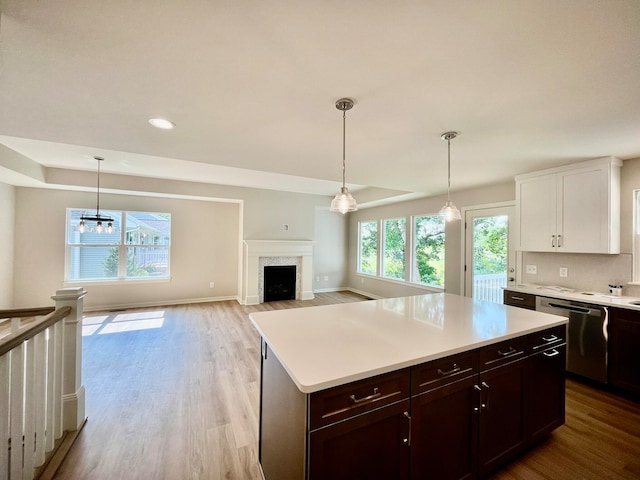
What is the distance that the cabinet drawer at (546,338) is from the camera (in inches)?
70.1

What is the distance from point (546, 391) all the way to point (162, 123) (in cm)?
356

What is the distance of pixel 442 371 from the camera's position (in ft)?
4.52

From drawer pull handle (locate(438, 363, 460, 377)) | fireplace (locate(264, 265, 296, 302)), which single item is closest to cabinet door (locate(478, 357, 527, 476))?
drawer pull handle (locate(438, 363, 460, 377))

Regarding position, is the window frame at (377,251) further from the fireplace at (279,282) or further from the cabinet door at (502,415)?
the cabinet door at (502,415)

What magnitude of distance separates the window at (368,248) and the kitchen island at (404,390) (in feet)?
15.8

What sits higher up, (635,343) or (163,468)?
(635,343)

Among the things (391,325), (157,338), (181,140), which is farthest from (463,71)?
(157,338)

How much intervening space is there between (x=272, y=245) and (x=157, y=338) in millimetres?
2962

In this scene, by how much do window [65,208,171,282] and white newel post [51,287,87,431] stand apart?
158 inches

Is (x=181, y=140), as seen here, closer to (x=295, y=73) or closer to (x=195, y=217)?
(x=295, y=73)

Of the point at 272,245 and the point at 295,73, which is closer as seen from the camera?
the point at 295,73

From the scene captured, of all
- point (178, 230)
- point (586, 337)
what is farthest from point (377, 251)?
point (178, 230)

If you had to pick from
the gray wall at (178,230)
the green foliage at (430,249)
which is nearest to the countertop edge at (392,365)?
the green foliage at (430,249)

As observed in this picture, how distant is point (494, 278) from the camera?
4.18 meters
